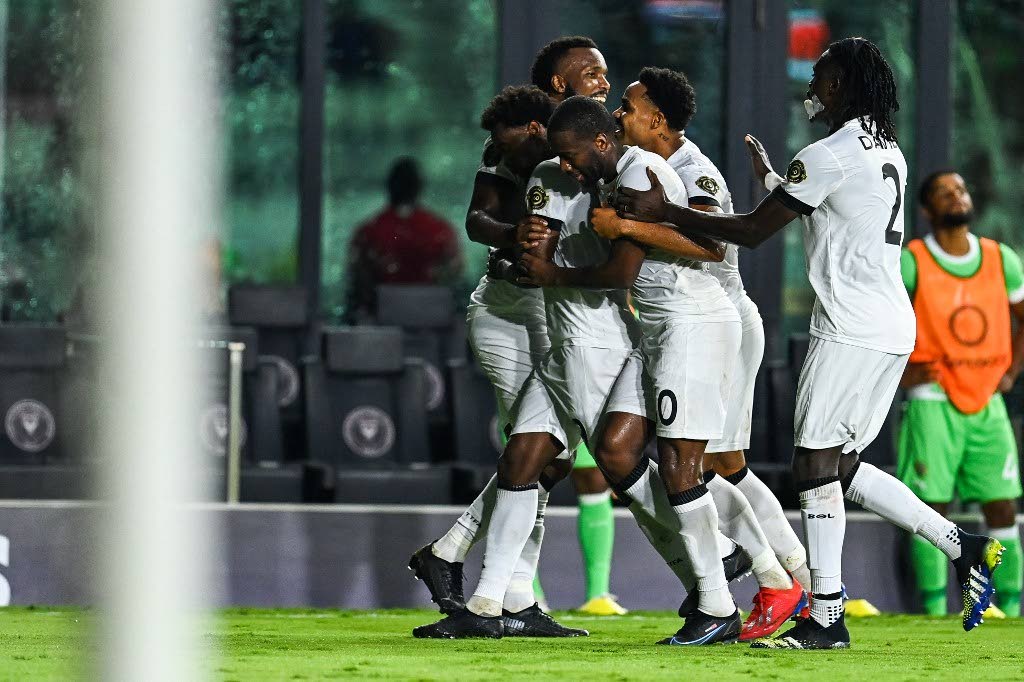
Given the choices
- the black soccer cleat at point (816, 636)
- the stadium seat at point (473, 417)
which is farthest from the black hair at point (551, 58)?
the stadium seat at point (473, 417)

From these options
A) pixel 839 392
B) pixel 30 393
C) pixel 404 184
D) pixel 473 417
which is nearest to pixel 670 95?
pixel 839 392

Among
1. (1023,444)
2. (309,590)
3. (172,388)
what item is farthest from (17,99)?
(172,388)

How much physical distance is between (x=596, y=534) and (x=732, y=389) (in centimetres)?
139

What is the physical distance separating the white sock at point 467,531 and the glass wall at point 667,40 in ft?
15.0

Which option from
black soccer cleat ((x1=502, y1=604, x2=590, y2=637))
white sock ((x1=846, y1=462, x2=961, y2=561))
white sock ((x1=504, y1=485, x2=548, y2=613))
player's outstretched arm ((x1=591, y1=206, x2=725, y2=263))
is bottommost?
black soccer cleat ((x1=502, y1=604, x2=590, y2=637))

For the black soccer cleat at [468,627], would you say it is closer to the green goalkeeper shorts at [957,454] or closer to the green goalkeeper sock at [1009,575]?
the green goalkeeper shorts at [957,454]

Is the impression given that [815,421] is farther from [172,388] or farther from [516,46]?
[516,46]

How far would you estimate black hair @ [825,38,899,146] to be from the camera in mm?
4539

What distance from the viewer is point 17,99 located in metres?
9.28

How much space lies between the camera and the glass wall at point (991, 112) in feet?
31.2

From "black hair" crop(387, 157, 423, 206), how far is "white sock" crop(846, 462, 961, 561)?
5.50 m

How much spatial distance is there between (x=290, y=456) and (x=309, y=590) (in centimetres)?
163

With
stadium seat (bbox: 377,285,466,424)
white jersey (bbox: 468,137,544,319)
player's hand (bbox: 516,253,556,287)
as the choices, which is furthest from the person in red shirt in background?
player's hand (bbox: 516,253,556,287)

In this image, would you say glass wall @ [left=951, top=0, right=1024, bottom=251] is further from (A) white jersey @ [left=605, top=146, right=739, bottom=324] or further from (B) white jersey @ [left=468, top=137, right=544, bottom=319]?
(A) white jersey @ [left=605, top=146, right=739, bottom=324]
